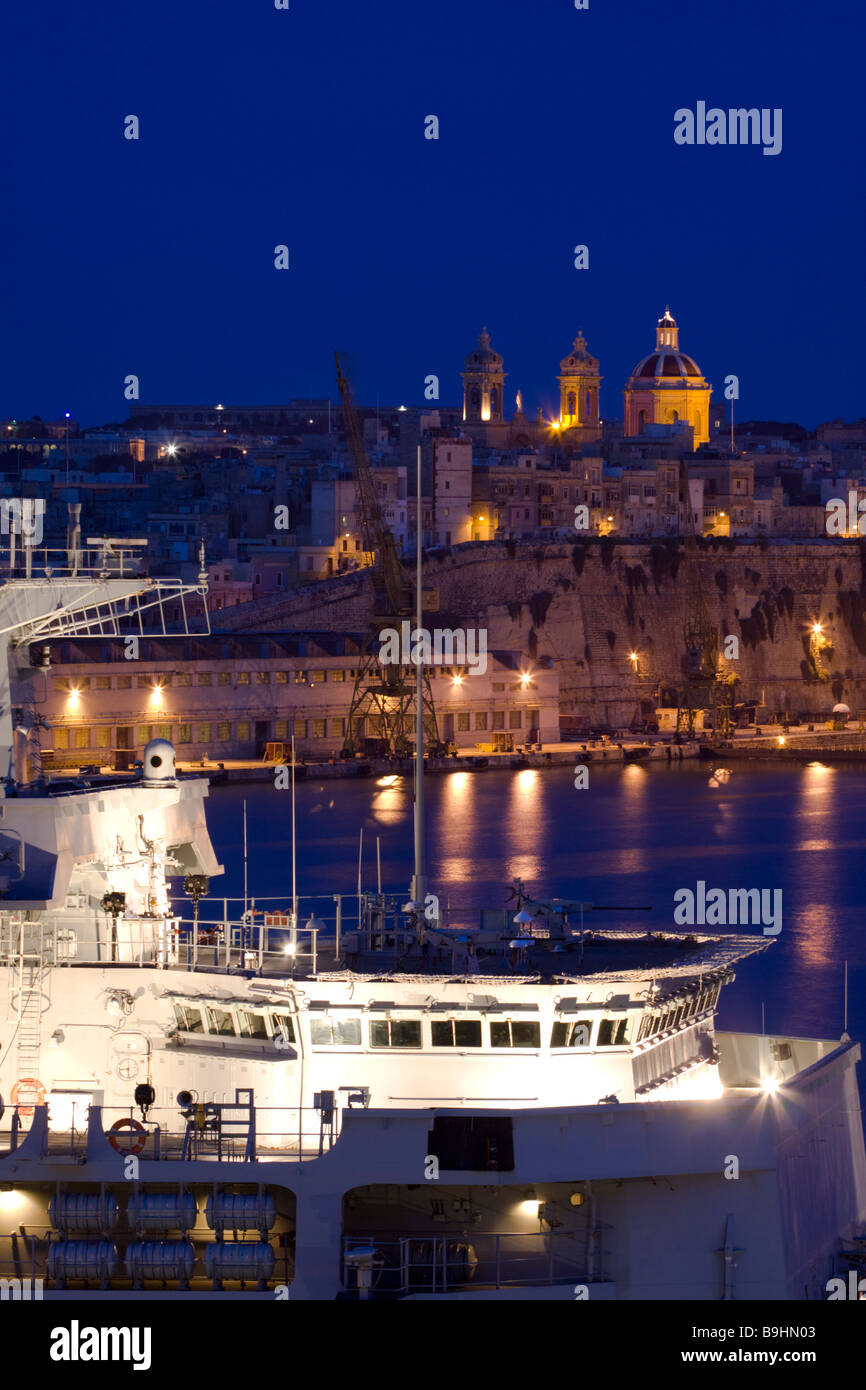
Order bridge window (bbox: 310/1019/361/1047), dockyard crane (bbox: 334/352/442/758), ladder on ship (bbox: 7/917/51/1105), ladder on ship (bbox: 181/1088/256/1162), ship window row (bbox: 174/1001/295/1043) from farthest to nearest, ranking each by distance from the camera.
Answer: dockyard crane (bbox: 334/352/442/758)
ladder on ship (bbox: 7/917/51/1105)
ship window row (bbox: 174/1001/295/1043)
bridge window (bbox: 310/1019/361/1047)
ladder on ship (bbox: 181/1088/256/1162)

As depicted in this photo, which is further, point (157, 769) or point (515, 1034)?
point (157, 769)

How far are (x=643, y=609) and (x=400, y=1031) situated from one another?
6367cm

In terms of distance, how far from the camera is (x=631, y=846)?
133 feet

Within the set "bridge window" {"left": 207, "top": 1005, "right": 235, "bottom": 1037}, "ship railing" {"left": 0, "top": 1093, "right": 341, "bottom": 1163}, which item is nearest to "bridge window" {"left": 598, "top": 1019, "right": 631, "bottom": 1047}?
"ship railing" {"left": 0, "top": 1093, "right": 341, "bottom": 1163}

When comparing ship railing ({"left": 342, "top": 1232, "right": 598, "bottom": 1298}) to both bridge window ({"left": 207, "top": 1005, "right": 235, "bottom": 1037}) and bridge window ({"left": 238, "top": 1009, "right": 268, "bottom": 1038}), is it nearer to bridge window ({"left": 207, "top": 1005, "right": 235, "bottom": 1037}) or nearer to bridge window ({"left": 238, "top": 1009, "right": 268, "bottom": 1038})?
bridge window ({"left": 238, "top": 1009, "right": 268, "bottom": 1038})

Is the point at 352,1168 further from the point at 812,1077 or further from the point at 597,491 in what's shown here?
the point at 597,491

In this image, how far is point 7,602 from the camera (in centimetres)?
1188

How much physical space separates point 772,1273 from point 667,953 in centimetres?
190

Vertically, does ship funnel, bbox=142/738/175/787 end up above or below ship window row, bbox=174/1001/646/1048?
above

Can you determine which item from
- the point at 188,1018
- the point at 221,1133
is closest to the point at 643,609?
the point at 188,1018

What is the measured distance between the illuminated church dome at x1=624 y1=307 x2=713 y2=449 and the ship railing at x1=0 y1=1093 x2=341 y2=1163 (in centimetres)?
9456

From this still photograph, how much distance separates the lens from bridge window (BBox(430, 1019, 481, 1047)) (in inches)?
413

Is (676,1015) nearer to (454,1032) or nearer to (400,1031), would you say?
(454,1032)
